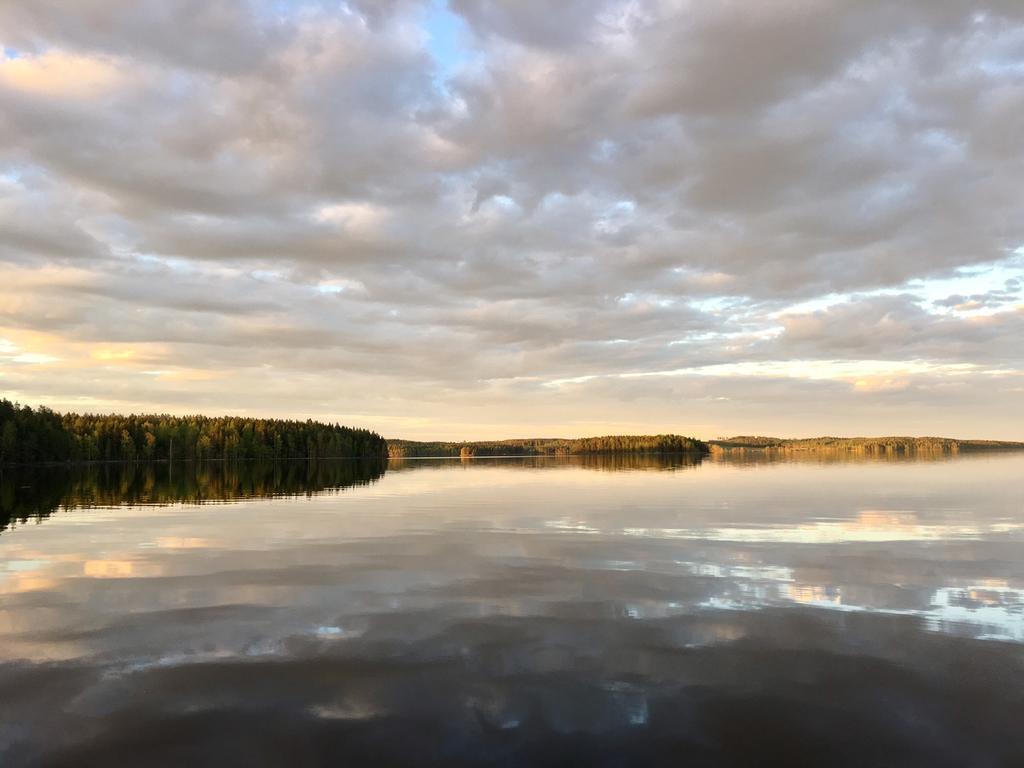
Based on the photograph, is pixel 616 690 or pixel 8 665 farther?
pixel 8 665

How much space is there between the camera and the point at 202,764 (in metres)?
10.1

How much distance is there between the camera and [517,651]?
15.3 meters

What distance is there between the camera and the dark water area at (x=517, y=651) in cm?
1074

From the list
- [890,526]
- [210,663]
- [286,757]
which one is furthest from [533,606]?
[890,526]

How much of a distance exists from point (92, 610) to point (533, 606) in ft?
43.1

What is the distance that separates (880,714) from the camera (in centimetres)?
1175

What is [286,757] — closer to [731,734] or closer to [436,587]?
[731,734]

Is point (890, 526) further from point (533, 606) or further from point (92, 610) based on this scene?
point (92, 610)

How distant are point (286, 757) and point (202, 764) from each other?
1.22 m

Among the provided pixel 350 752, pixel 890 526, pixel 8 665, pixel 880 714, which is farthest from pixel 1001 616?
pixel 8 665

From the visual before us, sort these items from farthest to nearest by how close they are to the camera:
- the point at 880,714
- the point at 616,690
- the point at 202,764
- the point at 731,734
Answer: the point at 616,690, the point at 880,714, the point at 731,734, the point at 202,764

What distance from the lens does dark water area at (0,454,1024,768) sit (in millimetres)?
10742

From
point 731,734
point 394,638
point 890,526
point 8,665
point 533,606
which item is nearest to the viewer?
point 731,734

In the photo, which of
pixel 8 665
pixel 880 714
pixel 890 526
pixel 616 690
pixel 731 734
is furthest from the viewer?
pixel 890 526
